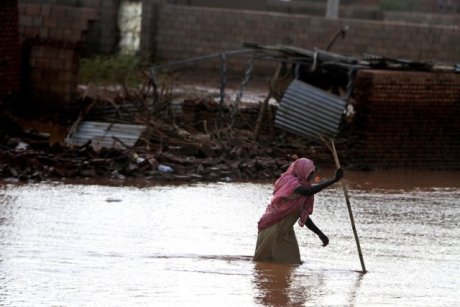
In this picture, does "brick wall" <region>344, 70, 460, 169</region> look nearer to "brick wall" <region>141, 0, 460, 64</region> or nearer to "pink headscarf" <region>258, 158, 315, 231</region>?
"brick wall" <region>141, 0, 460, 64</region>

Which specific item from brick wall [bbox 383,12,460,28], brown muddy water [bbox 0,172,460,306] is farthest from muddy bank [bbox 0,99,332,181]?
brick wall [bbox 383,12,460,28]

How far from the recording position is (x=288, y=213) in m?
10.2

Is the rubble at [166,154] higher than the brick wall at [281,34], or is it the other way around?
the brick wall at [281,34]

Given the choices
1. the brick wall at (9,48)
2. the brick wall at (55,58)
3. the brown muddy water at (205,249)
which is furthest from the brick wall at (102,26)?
the brown muddy water at (205,249)

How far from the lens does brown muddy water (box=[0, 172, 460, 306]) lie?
900cm

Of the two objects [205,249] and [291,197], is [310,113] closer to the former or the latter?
[205,249]

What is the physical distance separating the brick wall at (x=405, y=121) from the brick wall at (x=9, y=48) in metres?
5.24

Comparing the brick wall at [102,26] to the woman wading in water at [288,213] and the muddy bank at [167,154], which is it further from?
the woman wading in water at [288,213]

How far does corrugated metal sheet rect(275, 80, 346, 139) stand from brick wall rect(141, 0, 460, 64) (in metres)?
8.08

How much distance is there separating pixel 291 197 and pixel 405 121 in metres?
8.52

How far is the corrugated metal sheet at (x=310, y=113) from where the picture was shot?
17.8 metres

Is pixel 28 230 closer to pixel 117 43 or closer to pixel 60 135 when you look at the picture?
pixel 60 135

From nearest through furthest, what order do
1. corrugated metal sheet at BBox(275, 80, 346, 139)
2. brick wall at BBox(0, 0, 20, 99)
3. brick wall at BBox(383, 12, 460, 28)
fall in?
corrugated metal sheet at BBox(275, 80, 346, 139) → brick wall at BBox(0, 0, 20, 99) → brick wall at BBox(383, 12, 460, 28)

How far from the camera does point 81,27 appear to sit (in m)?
19.5
